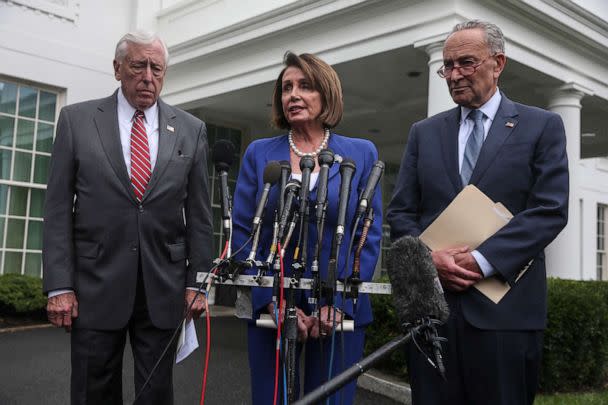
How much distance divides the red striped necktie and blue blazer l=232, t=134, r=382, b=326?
0.45 metres

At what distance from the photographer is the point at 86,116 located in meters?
2.97

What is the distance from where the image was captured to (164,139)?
9.93 feet

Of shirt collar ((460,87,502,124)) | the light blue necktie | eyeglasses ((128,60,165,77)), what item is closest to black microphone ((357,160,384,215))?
the light blue necktie

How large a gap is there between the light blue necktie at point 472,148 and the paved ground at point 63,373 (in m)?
3.64

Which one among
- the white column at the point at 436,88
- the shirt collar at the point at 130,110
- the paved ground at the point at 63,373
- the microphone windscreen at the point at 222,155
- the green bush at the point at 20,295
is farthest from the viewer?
the green bush at the point at 20,295

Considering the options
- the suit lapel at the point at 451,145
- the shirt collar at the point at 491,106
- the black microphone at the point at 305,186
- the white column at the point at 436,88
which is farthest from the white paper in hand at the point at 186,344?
the white column at the point at 436,88

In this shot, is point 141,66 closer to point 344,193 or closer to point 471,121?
point 344,193

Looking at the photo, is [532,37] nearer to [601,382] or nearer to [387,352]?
[601,382]

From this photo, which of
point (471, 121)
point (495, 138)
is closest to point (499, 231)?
point (495, 138)

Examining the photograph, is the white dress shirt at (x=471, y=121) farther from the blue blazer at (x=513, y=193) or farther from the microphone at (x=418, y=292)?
the microphone at (x=418, y=292)

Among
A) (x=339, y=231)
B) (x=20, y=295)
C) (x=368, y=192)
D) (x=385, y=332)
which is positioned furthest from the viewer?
(x=20, y=295)

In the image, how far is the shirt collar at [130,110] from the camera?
307 cm

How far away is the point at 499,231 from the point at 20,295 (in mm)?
8957

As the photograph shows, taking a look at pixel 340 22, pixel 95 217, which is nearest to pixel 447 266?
pixel 95 217
